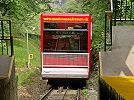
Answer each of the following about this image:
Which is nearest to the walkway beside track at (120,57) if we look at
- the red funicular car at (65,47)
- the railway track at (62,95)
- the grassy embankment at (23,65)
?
the railway track at (62,95)

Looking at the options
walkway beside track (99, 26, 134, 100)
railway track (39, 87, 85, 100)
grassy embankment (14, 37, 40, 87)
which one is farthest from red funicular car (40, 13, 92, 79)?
walkway beside track (99, 26, 134, 100)

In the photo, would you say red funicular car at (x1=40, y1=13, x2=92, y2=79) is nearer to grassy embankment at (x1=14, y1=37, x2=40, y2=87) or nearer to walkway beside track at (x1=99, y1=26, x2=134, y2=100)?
grassy embankment at (x1=14, y1=37, x2=40, y2=87)

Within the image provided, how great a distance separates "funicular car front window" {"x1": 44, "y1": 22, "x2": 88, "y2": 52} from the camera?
18062 mm

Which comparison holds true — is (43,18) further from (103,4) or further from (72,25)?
(103,4)

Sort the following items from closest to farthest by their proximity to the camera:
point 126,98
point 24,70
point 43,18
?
1. point 126,98
2. point 43,18
3. point 24,70

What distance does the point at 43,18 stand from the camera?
1783 centimetres

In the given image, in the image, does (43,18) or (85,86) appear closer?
(43,18)

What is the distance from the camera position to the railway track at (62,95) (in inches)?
669

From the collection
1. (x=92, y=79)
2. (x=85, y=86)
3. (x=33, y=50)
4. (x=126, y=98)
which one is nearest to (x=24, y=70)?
(x=92, y=79)

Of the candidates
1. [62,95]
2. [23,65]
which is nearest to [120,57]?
[62,95]

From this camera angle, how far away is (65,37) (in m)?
18.3

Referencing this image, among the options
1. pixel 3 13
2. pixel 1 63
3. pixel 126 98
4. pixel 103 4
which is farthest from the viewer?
pixel 3 13

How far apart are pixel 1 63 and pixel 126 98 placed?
5871 millimetres

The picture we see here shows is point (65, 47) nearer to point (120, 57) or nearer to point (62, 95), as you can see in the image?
point (62, 95)
